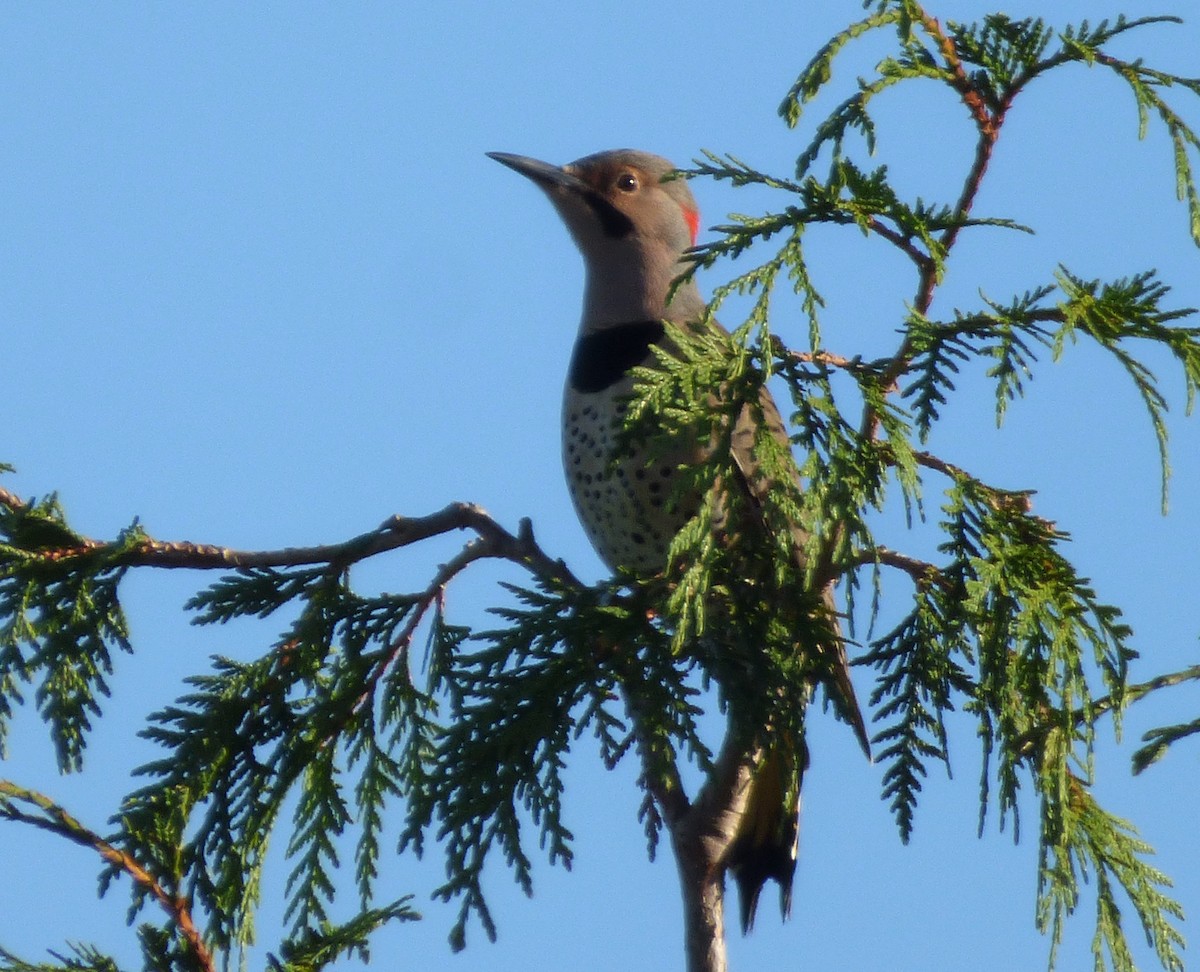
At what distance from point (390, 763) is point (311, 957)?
64cm

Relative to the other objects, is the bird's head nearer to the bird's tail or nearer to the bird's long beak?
the bird's long beak

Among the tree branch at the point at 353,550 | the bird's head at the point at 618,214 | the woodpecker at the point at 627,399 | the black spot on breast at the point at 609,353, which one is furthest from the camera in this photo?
the bird's head at the point at 618,214

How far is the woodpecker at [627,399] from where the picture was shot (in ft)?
11.8

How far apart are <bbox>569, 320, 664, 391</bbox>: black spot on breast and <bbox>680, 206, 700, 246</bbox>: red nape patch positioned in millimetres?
937

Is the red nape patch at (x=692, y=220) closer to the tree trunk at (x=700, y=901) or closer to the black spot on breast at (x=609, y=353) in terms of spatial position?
the black spot on breast at (x=609, y=353)

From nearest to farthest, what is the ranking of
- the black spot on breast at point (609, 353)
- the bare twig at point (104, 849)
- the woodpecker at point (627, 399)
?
the bare twig at point (104, 849) < the woodpecker at point (627, 399) < the black spot on breast at point (609, 353)

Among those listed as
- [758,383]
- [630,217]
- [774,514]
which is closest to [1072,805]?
[774,514]

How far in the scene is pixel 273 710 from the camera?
278 centimetres

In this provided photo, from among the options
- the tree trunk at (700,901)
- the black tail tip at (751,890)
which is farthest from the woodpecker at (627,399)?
the tree trunk at (700,901)

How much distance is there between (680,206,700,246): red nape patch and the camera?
519 centimetres

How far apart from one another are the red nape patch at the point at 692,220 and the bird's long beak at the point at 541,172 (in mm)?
423

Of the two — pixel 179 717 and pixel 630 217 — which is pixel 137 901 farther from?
pixel 630 217

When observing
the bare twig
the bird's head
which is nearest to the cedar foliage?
the bare twig

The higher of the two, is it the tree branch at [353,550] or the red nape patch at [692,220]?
the red nape patch at [692,220]
